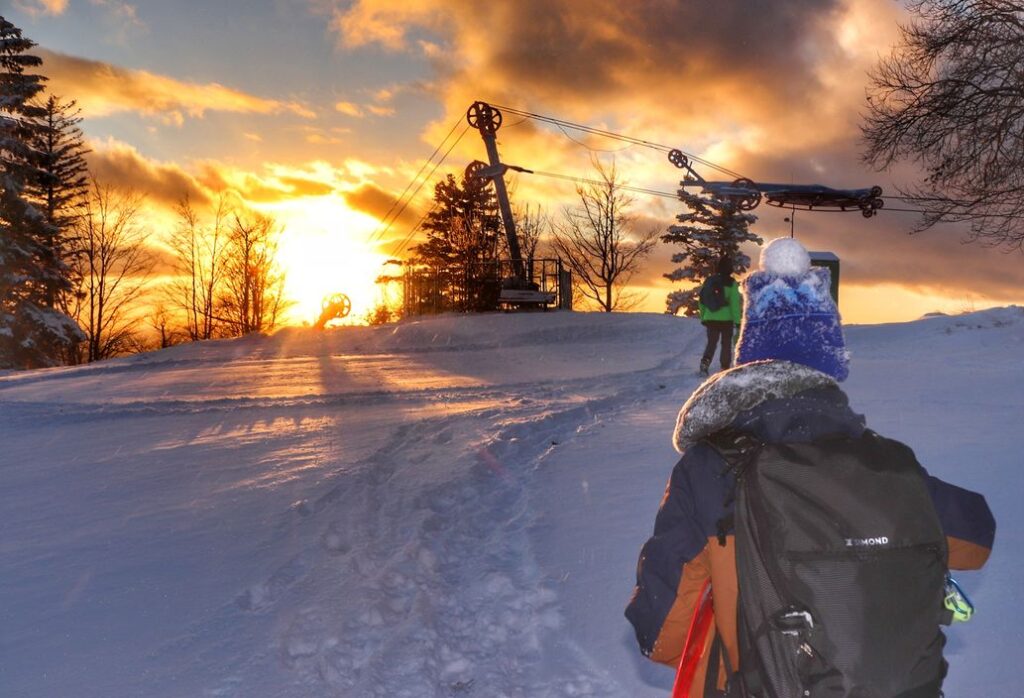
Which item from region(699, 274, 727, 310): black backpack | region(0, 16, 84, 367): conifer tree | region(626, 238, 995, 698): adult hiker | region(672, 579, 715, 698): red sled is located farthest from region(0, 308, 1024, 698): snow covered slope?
region(0, 16, 84, 367): conifer tree

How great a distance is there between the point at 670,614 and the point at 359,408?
412 inches

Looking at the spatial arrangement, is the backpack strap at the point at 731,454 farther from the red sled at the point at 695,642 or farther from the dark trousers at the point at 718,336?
the dark trousers at the point at 718,336

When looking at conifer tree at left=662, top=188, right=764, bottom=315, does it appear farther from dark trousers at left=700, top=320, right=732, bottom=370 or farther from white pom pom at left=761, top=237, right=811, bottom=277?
white pom pom at left=761, top=237, right=811, bottom=277

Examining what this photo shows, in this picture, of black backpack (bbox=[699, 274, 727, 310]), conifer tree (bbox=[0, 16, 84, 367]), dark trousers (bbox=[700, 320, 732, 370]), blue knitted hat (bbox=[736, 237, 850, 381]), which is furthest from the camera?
conifer tree (bbox=[0, 16, 84, 367])

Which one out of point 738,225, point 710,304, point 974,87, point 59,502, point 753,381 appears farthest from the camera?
point 738,225

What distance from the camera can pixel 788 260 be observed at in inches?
90.8

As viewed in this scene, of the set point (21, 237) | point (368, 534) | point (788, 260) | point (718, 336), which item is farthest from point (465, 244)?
point (788, 260)

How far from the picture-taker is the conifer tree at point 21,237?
93.8 ft

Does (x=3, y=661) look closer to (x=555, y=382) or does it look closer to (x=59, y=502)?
(x=59, y=502)

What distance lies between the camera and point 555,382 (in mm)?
14891

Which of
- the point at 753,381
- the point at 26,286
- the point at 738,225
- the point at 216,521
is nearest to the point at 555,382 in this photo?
the point at 216,521

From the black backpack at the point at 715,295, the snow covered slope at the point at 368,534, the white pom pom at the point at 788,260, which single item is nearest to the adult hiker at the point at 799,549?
the white pom pom at the point at 788,260

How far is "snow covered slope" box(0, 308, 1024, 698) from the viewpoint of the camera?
165 inches

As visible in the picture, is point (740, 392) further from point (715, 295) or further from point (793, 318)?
point (715, 295)
